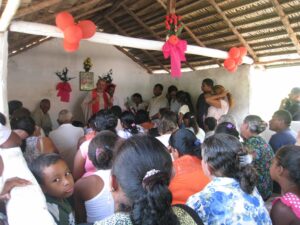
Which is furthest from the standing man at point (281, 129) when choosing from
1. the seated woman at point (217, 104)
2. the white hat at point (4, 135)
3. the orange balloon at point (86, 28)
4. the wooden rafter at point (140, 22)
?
the wooden rafter at point (140, 22)

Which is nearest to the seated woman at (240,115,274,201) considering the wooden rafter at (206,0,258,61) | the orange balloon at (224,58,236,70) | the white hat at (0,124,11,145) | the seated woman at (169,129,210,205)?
the seated woman at (169,129,210,205)

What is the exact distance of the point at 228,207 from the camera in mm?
1543

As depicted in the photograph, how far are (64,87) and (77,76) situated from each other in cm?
52

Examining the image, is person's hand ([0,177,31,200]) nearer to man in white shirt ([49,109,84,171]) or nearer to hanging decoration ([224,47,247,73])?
man in white shirt ([49,109,84,171])

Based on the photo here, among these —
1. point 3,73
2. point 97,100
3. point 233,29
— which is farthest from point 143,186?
point 97,100

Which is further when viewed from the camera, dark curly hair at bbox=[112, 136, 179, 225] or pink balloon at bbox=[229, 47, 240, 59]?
pink balloon at bbox=[229, 47, 240, 59]

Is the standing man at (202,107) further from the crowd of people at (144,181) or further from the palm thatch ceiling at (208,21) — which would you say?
the crowd of people at (144,181)

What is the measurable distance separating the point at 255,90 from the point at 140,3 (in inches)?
110

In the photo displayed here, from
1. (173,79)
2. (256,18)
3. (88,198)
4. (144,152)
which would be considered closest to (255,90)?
(256,18)

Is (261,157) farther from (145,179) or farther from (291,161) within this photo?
(145,179)

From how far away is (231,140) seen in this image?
176 cm

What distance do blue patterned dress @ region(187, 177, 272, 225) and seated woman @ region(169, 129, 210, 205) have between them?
0.23 meters

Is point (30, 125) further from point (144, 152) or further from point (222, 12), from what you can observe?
point (222, 12)

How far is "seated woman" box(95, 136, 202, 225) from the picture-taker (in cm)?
104
